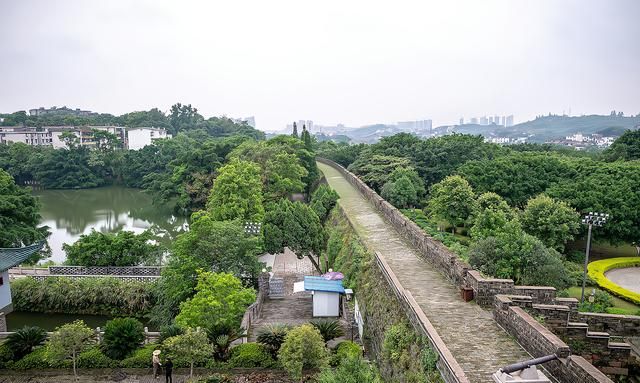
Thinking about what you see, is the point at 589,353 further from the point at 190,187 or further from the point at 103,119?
the point at 103,119

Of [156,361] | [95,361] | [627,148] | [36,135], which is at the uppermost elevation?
[36,135]

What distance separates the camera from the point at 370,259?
1411cm

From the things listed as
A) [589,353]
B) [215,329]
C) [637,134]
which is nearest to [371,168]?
[637,134]

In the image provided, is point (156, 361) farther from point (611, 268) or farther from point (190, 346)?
point (611, 268)

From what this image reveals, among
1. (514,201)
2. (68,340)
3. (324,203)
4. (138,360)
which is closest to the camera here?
(68,340)

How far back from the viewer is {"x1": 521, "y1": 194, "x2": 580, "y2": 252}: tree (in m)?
20.8

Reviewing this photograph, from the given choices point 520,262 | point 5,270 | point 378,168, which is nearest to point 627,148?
Result: point 378,168

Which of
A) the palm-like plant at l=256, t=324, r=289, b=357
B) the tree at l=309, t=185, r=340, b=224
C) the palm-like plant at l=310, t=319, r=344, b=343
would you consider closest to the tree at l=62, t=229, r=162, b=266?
the tree at l=309, t=185, r=340, b=224

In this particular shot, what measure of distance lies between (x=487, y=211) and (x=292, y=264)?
9.38 m

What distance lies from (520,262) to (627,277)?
946cm

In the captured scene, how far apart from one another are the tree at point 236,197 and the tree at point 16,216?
865 centimetres

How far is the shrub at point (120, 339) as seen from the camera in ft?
41.1

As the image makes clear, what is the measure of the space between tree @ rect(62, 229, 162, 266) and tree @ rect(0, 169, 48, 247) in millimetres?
3539

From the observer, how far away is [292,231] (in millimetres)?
18438
